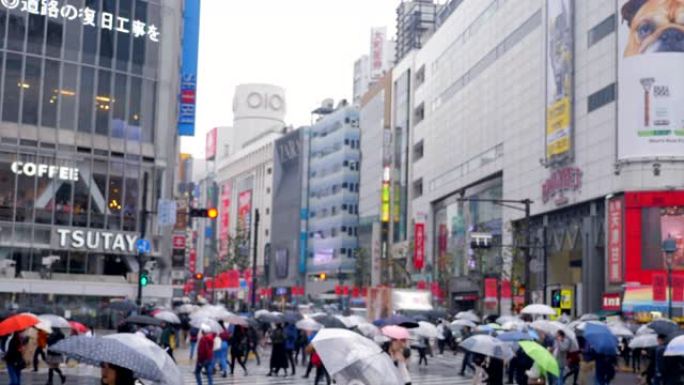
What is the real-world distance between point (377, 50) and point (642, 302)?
358ft

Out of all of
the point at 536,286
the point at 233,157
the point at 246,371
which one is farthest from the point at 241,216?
the point at 246,371

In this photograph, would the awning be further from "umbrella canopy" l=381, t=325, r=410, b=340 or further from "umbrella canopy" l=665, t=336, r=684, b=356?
"umbrella canopy" l=381, t=325, r=410, b=340

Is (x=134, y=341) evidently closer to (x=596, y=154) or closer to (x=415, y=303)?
(x=415, y=303)

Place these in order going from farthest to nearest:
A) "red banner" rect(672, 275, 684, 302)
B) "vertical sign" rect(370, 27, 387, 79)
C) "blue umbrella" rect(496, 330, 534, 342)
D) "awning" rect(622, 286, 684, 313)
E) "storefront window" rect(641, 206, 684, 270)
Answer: "vertical sign" rect(370, 27, 387, 79) < "storefront window" rect(641, 206, 684, 270) < "red banner" rect(672, 275, 684, 302) < "awning" rect(622, 286, 684, 313) < "blue umbrella" rect(496, 330, 534, 342)

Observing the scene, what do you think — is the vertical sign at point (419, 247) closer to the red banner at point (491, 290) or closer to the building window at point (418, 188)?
the building window at point (418, 188)

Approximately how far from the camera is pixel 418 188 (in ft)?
344

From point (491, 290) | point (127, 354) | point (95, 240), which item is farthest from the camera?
point (491, 290)

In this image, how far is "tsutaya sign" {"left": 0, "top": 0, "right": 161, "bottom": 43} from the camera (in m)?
53.6

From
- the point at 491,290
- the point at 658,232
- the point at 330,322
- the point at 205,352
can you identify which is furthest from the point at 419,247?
the point at 205,352

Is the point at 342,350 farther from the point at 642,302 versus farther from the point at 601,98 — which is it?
the point at 601,98

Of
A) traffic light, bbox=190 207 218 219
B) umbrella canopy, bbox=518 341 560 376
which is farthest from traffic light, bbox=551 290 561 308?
umbrella canopy, bbox=518 341 560 376

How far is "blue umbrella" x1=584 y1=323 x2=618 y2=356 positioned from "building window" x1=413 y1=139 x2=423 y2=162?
8157cm

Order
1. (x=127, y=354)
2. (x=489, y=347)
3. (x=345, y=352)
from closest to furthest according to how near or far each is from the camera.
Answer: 1. (x=127, y=354)
2. (x=345, y=352)
3. (x=489, y=347)

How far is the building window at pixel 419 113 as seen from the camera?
343 feet
